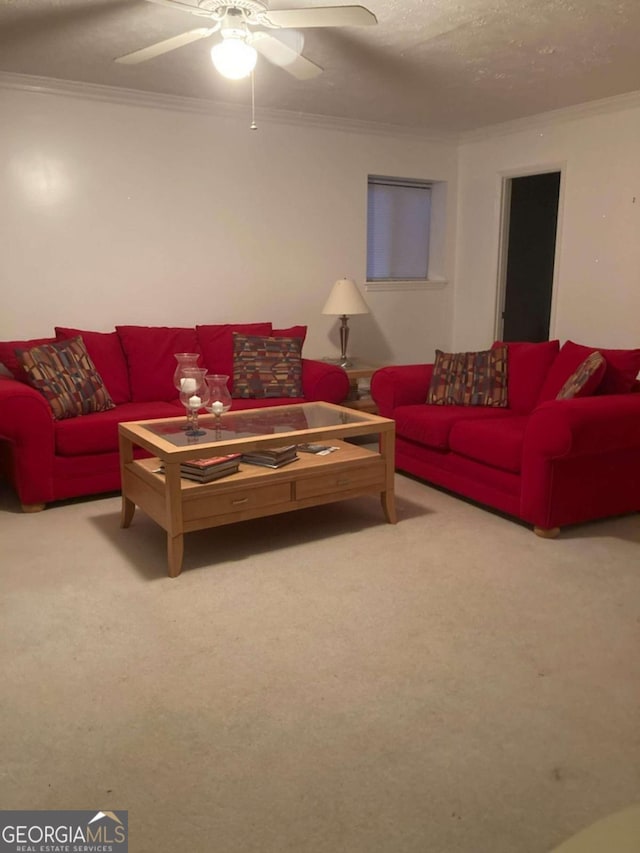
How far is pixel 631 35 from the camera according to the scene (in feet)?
11.0

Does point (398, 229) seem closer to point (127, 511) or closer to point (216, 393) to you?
point (216, 393)

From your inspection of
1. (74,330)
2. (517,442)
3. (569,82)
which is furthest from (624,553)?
(74,330)

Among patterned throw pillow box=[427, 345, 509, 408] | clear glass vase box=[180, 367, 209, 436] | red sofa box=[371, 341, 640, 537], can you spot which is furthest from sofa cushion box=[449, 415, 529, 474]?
clear glass vase box=[180, 367, 209, 436]

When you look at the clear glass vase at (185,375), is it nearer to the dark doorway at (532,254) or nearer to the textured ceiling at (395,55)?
the textured ceiling at (395,55)

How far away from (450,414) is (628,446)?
984mm

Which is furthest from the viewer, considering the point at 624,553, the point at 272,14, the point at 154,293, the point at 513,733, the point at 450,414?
the point at 154,293

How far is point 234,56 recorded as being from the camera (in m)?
2.77

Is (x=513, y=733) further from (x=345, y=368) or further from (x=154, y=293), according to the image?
(x=154, y=293)

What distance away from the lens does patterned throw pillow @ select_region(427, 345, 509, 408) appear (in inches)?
165

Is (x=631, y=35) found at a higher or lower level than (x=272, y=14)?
higher

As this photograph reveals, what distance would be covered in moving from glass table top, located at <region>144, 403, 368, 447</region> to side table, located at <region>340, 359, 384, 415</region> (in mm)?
1092

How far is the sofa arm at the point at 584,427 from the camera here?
3.15 metres

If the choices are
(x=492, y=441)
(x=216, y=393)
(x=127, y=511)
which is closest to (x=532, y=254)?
(x=492, y=441)

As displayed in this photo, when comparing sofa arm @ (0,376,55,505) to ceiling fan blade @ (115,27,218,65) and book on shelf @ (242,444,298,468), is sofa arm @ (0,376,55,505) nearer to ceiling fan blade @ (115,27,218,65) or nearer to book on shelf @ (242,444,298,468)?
book on shelf @ (242,444,298,468)
